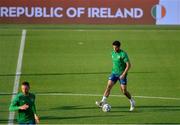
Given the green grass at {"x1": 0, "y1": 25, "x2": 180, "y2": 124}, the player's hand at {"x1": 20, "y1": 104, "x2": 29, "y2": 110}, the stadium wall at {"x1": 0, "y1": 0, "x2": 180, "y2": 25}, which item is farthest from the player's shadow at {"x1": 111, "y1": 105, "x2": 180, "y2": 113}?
the stadium wall at {"x1": 0, "y1": 0, "x2": 180, "y2": 25}

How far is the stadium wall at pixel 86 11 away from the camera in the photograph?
49906 millimetres

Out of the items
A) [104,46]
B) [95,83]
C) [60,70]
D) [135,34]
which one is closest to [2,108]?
[95,83]

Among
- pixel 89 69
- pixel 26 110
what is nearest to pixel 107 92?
pixel 26 110

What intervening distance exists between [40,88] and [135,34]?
53.1ft

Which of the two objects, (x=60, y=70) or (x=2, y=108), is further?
(x=60, y=70)

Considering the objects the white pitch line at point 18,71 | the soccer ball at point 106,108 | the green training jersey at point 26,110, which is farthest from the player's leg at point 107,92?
the green training jersey at point 26,110

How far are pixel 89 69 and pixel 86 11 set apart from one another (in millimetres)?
15126

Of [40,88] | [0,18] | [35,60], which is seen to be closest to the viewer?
[40,88]

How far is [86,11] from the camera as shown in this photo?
164ft

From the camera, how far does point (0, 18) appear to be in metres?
49.6

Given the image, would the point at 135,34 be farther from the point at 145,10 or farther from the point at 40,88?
the point at 40,88

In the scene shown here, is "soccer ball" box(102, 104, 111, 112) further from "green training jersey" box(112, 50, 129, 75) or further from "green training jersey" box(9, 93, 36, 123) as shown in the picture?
"green training jersey" box(9, 93, 36, 123)

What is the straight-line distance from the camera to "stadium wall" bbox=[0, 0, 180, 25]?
49.9 meters

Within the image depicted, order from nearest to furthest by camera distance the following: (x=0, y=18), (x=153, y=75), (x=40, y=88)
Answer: (x=40, y=88)
(x=153, y=75)
(x=0, y=18)
